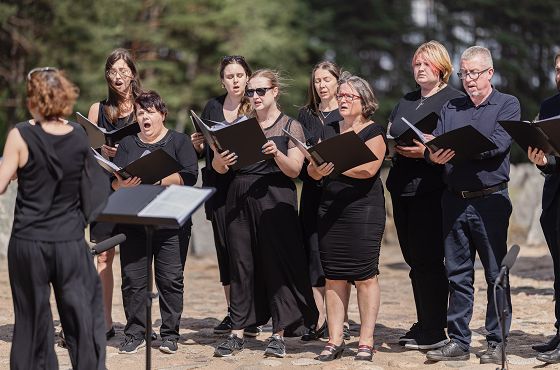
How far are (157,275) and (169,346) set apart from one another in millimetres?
488

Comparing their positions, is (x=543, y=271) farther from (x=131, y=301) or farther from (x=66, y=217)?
(x=66, y=217)

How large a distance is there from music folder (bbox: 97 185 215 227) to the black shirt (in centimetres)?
193

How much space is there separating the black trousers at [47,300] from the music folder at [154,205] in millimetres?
250

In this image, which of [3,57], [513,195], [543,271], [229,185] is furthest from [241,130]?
[3,57]

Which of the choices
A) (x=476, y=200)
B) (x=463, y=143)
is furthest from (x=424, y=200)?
(x=463, y=143)

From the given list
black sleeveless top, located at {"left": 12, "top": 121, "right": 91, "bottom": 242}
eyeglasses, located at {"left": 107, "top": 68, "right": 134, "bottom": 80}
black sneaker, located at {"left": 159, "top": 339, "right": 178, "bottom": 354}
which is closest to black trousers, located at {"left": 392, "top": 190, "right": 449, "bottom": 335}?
black sneaker, located at {"left": 159, "top": 339, "right": 178, "bottom": 354}

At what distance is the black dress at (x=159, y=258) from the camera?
7195mm

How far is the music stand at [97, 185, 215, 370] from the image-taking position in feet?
17.0

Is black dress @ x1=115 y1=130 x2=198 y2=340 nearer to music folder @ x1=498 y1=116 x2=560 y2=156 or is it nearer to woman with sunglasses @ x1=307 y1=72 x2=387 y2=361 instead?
woman with sunglasses @ x1=307 y1=72 x2=387 y2=361

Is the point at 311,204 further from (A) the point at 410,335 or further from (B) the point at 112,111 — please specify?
(B) the point at 112,111

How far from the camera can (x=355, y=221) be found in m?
6.70

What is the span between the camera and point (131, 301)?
24.0ft

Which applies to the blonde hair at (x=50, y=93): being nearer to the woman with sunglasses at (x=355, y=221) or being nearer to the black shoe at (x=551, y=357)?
the woman with sunglasses at (x=355, y=221)

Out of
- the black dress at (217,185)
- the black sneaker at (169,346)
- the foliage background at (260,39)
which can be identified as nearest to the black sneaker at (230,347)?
the black sneaker at (169,346)
